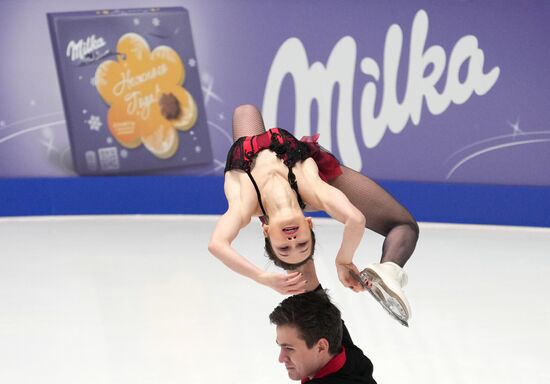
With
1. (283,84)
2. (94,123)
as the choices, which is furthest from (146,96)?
(283,84)

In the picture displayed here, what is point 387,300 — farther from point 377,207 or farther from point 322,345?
point 322,345

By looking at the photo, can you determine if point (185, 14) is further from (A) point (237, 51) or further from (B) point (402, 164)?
(B) point (402, 164)

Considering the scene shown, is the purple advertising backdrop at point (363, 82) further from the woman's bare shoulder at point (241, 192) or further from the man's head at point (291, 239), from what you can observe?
the man's head at point (291, 239)

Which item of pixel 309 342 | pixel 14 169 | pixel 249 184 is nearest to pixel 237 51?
pixel 14 169

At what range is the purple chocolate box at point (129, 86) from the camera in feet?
31.3

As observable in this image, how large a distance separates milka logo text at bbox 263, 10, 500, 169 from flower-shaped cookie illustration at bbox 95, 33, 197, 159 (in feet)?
2.79

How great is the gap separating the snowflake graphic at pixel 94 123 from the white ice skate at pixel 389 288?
6003mm

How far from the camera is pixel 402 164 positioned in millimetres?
9320

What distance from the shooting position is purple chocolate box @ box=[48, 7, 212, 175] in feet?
31.3

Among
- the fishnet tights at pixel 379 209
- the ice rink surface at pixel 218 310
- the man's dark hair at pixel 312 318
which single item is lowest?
the ice rink surface at pixel 218 310

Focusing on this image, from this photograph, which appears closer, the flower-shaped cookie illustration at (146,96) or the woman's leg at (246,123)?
the woman's leg at (246,123)

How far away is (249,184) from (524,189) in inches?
211

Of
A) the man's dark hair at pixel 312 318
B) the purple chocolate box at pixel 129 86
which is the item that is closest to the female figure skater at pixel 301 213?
the man's dark hair at pixel 312 318

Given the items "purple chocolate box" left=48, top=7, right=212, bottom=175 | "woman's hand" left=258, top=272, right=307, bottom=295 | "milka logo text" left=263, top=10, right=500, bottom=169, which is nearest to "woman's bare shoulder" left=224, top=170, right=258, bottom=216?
"woman's hand" left=258, top=272, right=307, bottom=295
